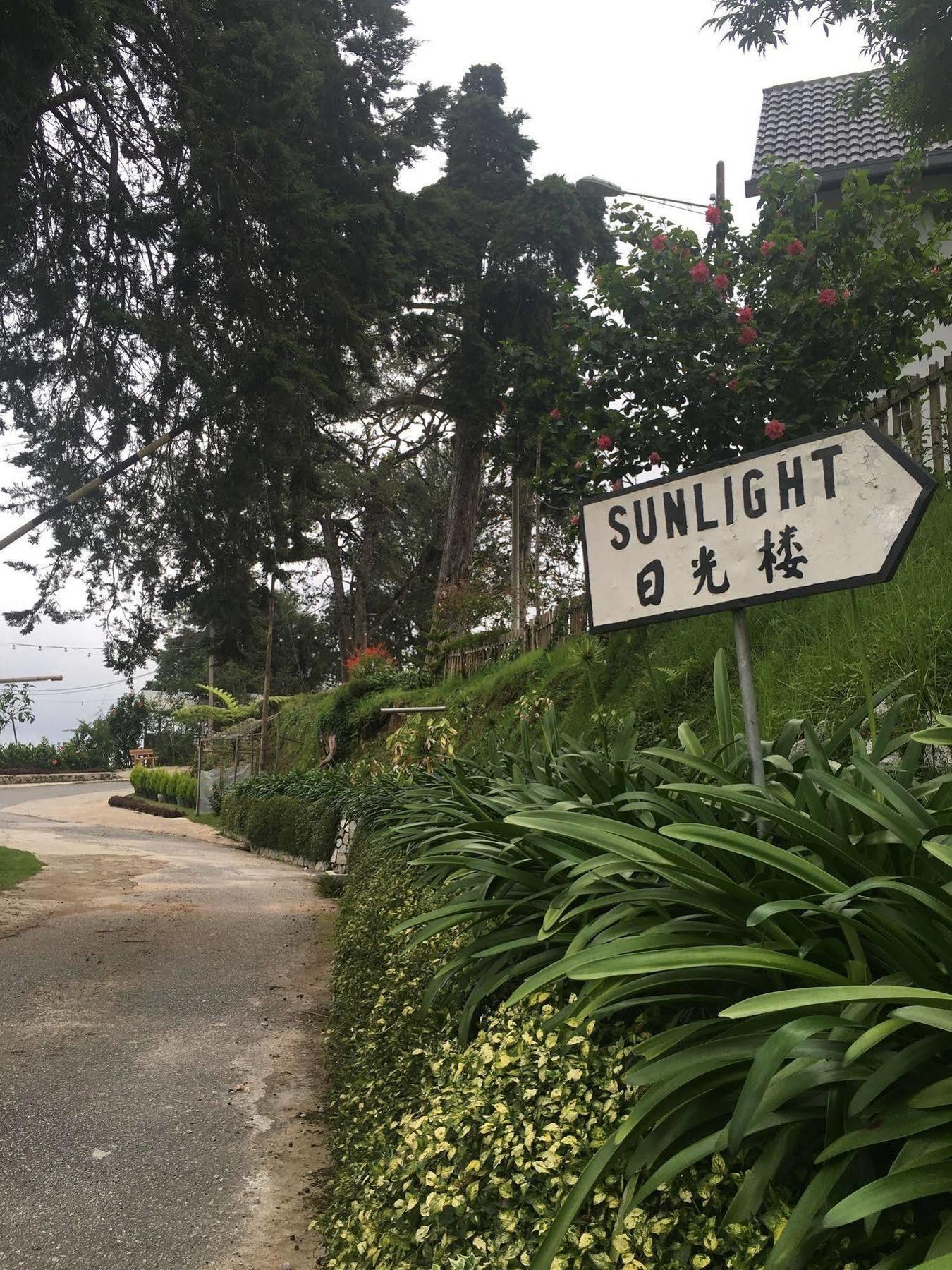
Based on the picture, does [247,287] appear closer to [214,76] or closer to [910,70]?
[214,76]

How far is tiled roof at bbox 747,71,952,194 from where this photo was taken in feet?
42.9

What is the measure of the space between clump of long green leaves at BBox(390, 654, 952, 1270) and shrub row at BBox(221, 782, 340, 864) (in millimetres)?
9289

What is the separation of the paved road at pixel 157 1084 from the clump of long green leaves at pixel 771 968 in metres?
0.94

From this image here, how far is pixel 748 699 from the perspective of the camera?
8.57ft

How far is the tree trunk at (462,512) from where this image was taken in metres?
20.2

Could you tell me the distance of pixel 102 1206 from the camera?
279 cm

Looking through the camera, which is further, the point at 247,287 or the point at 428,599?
the point at 428,599

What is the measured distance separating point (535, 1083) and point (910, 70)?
7.64m

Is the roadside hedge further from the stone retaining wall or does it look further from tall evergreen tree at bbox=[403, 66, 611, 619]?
the stone retaining wall

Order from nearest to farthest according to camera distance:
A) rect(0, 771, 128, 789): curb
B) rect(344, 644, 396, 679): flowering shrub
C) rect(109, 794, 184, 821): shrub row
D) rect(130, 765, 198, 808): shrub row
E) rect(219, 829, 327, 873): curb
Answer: rect(219, 829, 327, 873): curb < rect(344, 644, 396, 679): flowering shrub < rect(109, 794, 184, 821): shrub row < rect(130, 765, 198, 808): shrub row < rect(0, 771, 128, 789): curb

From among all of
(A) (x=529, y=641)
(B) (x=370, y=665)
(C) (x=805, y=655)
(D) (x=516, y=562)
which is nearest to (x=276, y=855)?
(A) (x=529, y=641)

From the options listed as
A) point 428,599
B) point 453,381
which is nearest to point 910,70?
point 453,381

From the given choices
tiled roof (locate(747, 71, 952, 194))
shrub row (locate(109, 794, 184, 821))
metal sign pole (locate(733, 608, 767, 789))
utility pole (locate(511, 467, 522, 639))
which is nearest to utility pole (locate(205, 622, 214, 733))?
shrub row (locate(109, 794, 184, 821))

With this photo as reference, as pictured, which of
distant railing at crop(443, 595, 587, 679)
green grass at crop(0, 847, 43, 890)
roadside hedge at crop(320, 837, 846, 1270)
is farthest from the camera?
distant railing at crop(443, 595, 587, 679)
